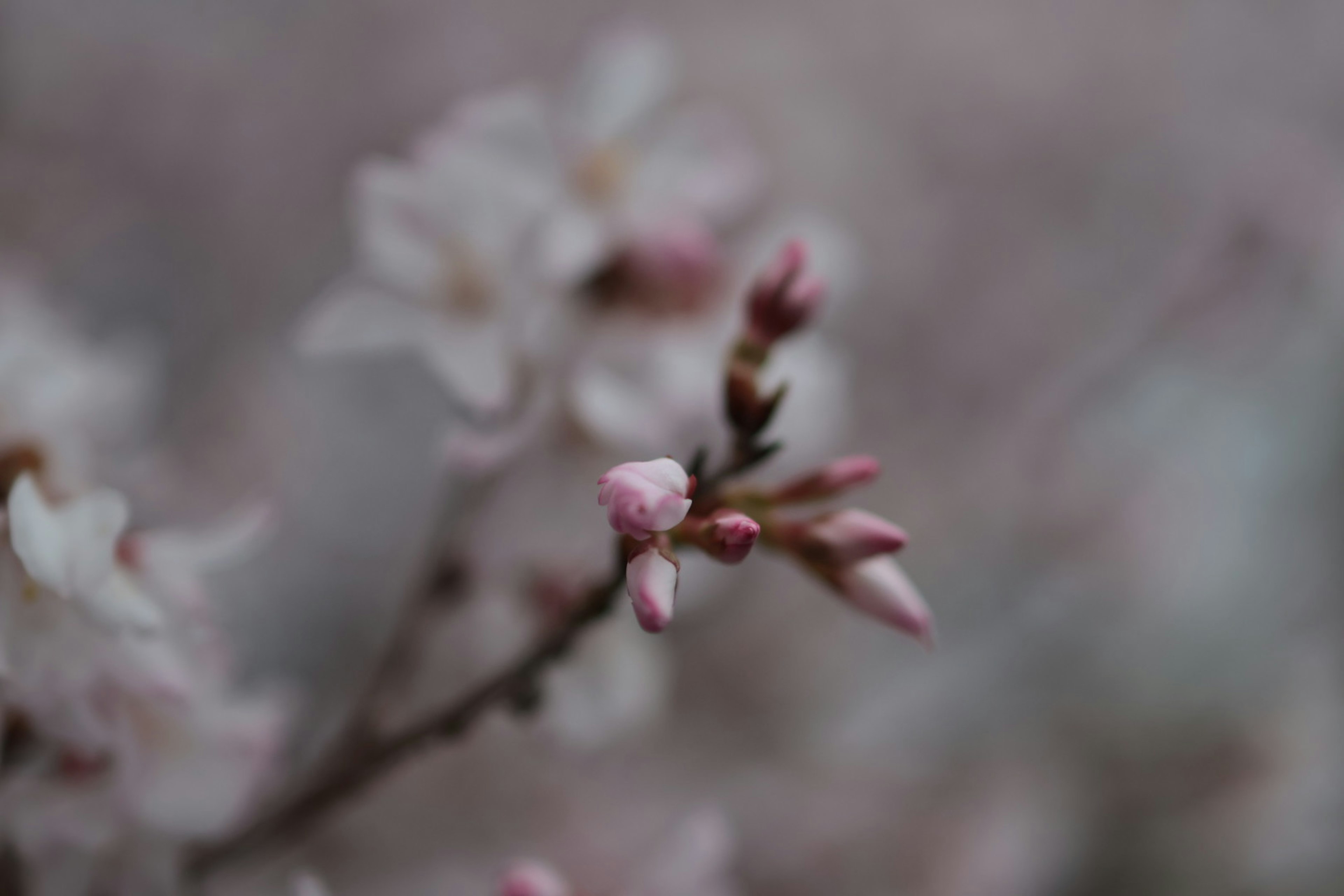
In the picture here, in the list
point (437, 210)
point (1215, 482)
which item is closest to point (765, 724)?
point (1215, 482)

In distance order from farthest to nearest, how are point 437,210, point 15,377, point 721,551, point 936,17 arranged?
point 936,17 → point 437,210 → point 15,377 → point 721,551

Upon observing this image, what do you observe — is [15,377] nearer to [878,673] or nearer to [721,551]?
[721,551]

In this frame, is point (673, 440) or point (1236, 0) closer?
point (673, 440)

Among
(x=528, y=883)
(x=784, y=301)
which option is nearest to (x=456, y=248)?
(x=784, y=301)

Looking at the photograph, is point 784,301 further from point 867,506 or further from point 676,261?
point 867,506

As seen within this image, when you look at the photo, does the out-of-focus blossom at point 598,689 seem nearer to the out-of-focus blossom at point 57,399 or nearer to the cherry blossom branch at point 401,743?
the cherry blossom branch at point 401,743

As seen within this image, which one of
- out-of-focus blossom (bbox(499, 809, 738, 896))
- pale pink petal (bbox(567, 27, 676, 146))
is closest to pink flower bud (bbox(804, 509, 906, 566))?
out-of-focus blossom (bbox(499, 809, 738, 896))
